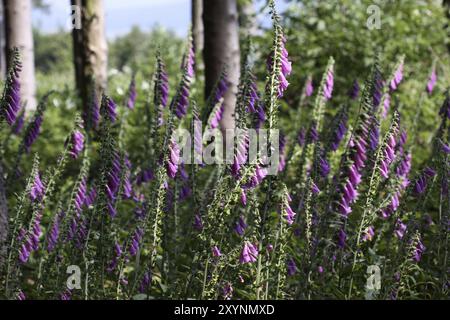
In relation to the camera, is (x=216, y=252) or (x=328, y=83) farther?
(x=328, y=83)

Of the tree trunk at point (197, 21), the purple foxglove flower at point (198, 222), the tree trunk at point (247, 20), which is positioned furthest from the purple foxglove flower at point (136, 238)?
the tree trunk at point (197, 21)

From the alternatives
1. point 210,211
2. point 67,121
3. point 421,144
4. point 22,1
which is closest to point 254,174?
point 210,211

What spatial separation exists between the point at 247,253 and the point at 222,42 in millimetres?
3208

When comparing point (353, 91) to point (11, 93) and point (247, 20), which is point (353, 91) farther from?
point (247, 20)

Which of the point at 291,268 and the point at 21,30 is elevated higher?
the point at 21,30

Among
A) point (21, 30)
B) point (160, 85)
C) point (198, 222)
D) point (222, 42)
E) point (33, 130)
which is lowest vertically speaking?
point (198, 222)

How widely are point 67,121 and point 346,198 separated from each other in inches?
310

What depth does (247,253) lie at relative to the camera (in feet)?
11.0

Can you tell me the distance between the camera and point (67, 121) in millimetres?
10797

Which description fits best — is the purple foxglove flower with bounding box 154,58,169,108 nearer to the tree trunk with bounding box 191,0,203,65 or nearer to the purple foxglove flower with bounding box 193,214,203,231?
the purple foxglove flower with bounding box 193,214,203,231

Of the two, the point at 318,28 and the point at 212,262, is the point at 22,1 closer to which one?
the point at 318,28

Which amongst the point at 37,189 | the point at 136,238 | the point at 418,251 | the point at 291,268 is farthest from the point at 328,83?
the point at 37,189

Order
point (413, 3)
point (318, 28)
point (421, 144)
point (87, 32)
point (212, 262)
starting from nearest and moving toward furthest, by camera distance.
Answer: point (212, 262) < point (87, 32) < point (421, 144) < point (318, 28) < point (413, 3)

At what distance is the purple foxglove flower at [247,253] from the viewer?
10.9 ft
